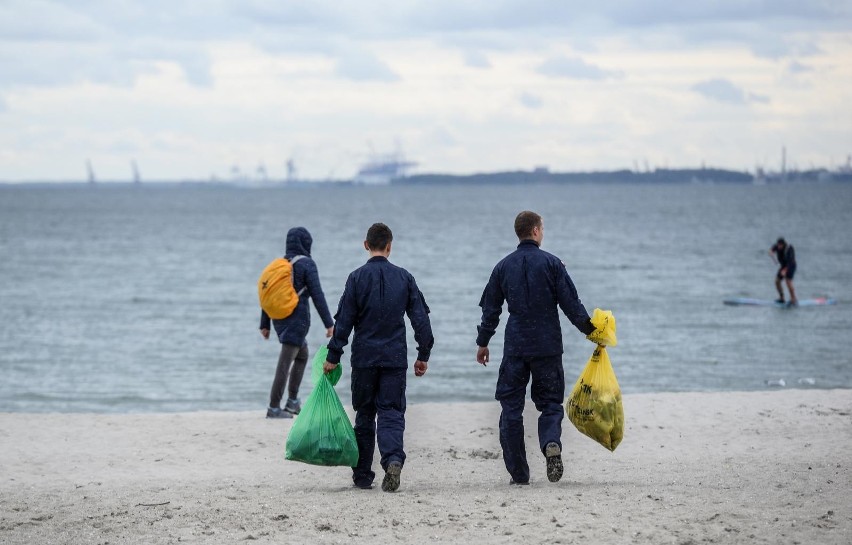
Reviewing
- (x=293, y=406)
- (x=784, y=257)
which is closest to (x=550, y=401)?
(x=293, y=406)

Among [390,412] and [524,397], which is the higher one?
[524,397]

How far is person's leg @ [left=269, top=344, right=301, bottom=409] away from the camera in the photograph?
9.80 meters

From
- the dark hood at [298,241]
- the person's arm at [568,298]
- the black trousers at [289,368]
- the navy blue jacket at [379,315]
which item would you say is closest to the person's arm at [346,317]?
the navy blue jacket at [379,315]

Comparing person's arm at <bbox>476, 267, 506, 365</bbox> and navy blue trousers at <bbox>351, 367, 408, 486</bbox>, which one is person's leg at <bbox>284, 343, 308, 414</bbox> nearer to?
navy blue trousers at <bbox>351, 367, 408, 486</bbox>

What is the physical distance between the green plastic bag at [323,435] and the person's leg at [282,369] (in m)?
2.44

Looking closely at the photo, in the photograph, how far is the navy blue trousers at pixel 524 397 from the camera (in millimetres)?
7039

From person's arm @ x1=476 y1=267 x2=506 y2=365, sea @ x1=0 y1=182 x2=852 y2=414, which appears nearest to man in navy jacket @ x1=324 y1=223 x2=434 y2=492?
person's arm @ x1=476 y1=267 x2=506 y2=365

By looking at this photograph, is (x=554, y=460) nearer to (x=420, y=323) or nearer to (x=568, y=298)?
(x=568, y=298)

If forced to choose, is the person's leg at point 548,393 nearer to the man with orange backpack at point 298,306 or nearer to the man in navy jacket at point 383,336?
the man in navy jacket at point 383,336

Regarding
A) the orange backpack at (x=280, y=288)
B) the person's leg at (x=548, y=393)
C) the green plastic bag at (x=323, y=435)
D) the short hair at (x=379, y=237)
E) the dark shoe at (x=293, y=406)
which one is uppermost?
the short hair at (x=379, y=237)

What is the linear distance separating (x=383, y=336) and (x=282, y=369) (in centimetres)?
316

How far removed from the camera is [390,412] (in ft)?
23.2

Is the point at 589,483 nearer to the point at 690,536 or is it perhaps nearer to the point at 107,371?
the point at 690,536

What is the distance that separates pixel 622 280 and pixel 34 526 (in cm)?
3335
